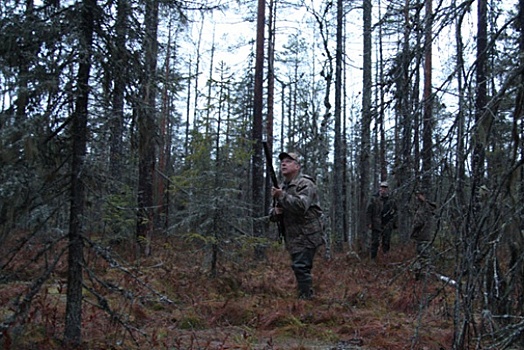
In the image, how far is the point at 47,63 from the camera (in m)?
→ 3.57

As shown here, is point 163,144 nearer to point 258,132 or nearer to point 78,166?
point 78,166

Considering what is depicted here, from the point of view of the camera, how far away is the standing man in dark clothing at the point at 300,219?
22.3 ft

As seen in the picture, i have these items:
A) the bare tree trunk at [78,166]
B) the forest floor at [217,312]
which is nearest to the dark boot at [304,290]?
the forest floor at [217,312]

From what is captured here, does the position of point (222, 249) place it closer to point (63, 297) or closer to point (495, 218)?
point (63, 297)

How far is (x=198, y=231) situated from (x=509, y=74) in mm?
6602

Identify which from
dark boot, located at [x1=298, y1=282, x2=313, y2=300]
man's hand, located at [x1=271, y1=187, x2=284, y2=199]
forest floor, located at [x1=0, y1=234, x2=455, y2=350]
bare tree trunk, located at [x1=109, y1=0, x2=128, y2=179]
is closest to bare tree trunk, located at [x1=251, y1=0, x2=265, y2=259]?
forest floor, located at [x1=0, y1=234, x2=455, y2=350]

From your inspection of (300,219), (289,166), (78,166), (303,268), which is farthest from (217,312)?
(78,166)

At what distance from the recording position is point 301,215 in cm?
693

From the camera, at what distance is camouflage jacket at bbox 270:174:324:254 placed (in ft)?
22.2

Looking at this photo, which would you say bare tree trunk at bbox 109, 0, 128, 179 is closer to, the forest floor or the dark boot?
the forest floor

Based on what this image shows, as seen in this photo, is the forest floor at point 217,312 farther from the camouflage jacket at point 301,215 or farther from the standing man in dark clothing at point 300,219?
the camouflage jacket at point 301,215

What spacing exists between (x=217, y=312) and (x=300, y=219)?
1.80 m

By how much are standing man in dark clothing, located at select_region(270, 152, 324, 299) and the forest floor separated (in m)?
0.49

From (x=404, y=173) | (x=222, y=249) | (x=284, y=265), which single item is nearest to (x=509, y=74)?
(x=404, y=173)
